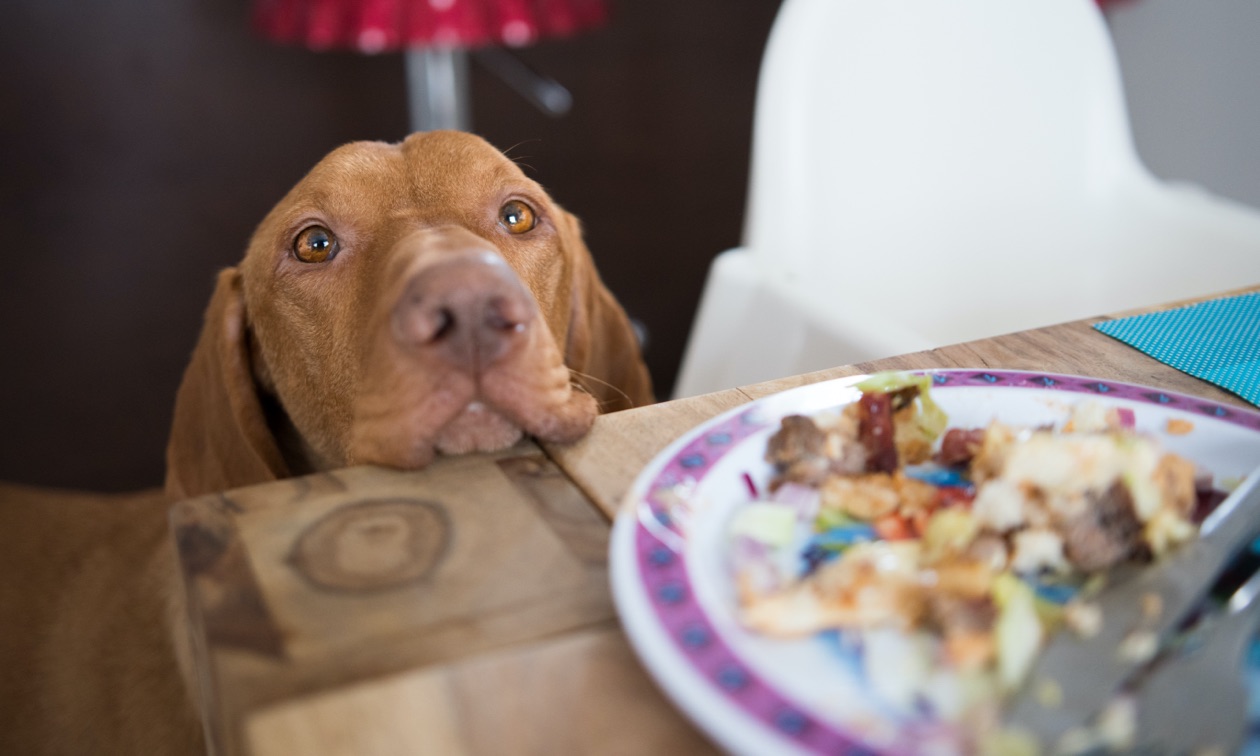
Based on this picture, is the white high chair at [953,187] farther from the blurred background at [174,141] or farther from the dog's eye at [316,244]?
the blurred background at [174,141]

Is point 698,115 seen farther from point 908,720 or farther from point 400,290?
point 908,720

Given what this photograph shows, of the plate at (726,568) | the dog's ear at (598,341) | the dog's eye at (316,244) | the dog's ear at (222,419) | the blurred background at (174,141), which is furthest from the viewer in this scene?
the blurred background at (174,141)

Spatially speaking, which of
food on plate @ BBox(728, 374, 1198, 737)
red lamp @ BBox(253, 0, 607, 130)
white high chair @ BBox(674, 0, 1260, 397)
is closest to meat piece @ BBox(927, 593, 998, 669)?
food on plate @ BBox(728, 374, 1198, 737)

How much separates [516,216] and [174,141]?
121 inches

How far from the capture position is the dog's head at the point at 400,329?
3.27ft

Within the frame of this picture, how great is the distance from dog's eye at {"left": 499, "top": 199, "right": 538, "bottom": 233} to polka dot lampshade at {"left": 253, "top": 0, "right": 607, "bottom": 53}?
4.25ft

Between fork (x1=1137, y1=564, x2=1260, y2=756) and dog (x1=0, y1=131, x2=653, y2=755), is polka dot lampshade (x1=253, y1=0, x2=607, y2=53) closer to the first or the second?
dog (x1=0, y1=131, x2=653, y2=755)

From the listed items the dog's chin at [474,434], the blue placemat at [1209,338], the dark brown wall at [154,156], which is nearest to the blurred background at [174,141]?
the dark brown wall at [154,156]

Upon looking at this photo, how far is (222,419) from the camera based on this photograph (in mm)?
1534

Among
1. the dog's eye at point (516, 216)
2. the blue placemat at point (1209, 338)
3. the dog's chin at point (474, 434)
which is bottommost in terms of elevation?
the dog's chin at point (474, 434)

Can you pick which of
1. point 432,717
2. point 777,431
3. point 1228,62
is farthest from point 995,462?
point 1228,62

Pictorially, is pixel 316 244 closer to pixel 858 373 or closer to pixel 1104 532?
pixel 858 373

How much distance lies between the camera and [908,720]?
1.76 feet

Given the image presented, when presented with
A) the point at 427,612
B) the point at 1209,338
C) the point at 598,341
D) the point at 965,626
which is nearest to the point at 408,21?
the point at 598,341
